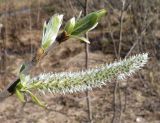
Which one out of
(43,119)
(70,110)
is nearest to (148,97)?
(70,110)

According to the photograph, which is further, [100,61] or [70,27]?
[100,61]

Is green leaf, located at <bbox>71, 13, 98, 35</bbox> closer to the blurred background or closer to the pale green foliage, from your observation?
the pale green foliage

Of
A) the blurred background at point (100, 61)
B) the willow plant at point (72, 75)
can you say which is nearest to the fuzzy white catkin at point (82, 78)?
the willow plant at point (72, 75)

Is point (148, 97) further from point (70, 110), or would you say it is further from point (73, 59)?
point (73, 59)

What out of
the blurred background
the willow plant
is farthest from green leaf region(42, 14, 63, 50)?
the blurred background

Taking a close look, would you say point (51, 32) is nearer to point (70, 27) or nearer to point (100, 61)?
point (70, 27)

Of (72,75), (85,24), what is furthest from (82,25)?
(72,75)

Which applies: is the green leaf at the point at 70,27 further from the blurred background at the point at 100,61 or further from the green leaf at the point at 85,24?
the blurred background at the point at 100,61
